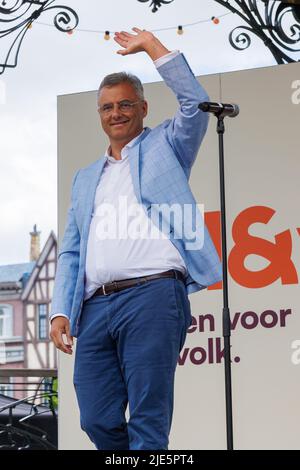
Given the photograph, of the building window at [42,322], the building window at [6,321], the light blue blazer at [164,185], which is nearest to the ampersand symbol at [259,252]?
the building window at [42,322]

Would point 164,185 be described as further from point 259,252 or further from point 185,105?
point 259,252

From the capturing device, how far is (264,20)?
13.9ft

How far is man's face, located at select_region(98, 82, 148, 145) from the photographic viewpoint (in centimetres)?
239

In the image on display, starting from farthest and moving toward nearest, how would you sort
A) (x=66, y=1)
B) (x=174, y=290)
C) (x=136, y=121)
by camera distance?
1. (x=66, y=1)
2. (x=136, y=121)
3. (x=174, y=290)

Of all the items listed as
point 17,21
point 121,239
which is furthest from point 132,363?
point 17,21

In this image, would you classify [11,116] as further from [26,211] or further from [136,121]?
[136,121]

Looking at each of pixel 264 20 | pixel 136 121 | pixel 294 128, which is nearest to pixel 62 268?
pixel 136 121

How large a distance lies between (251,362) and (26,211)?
1359 mm

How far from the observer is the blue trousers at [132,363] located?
7.07ft

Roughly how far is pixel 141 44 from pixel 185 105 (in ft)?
0.66

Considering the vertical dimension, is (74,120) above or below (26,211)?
above

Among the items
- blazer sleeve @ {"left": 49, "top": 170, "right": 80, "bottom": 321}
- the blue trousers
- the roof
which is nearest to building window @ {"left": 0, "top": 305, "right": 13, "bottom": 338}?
the roof

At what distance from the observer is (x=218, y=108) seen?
2449 mm

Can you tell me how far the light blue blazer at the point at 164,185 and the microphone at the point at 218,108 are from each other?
0.02 m
